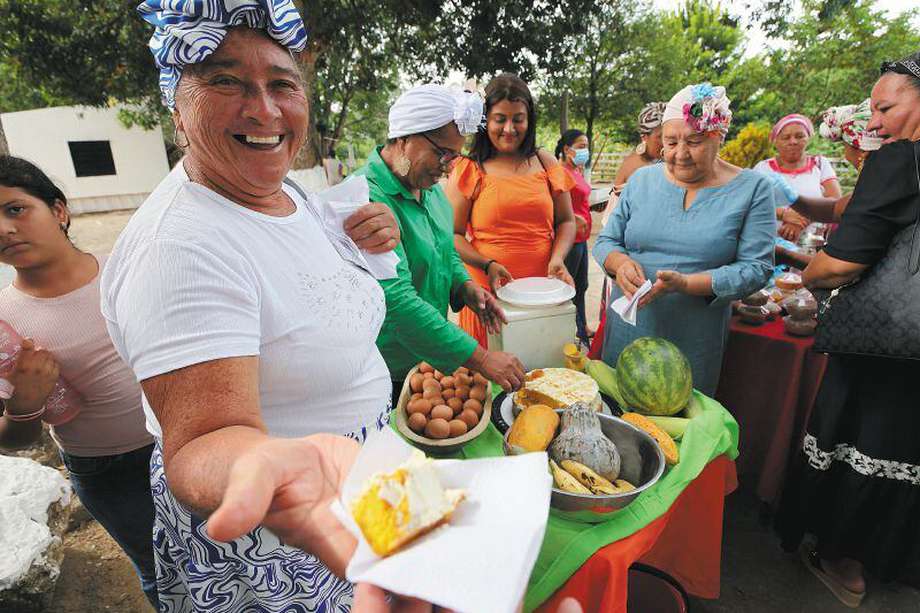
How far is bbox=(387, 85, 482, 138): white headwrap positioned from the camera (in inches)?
84.0

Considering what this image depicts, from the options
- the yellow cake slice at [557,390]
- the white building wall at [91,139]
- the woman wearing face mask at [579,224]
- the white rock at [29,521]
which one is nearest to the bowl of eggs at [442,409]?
the yellow cake slice at [557,390]

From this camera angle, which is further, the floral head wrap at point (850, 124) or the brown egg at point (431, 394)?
the floral head wrap at point (850, 124)

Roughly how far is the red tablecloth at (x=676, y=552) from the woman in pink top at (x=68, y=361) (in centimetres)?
187

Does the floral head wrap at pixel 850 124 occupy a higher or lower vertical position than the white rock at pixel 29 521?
higher

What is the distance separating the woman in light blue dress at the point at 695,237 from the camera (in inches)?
94.7

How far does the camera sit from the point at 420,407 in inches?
73.4

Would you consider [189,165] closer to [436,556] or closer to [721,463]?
[436,556]

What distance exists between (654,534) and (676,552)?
0.88 m

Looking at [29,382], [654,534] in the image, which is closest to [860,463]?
[654,534]

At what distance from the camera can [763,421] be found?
3148 mm

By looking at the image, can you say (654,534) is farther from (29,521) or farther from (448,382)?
(29,521)

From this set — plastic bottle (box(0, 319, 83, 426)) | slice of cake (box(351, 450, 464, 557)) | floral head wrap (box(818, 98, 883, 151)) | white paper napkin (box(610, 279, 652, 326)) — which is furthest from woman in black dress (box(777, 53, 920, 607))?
plastic bottle (box(0, 319, 83, 426))

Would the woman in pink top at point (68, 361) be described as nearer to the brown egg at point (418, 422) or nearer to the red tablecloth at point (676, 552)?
the brown egg at point (418, 422)

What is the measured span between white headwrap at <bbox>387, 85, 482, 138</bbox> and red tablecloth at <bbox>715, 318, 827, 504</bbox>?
88.0 inches
